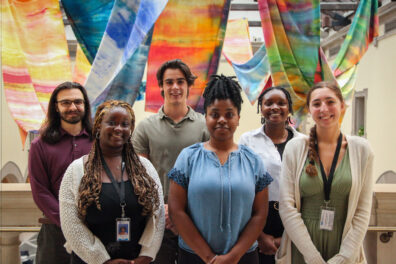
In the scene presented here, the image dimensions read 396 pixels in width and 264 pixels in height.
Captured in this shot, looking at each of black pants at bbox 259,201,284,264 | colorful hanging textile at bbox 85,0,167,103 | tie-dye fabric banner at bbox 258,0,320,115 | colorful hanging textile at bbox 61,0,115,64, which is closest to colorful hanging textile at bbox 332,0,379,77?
tie-dye fabric banner at bbox 258,0,320,115

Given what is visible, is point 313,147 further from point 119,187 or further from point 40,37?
point 40,37

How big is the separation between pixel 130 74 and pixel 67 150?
960 mm

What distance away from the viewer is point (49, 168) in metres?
1.99

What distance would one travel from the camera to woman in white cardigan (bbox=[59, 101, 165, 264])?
5.21 feet

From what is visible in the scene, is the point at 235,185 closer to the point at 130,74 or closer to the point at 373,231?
the point at 130,74

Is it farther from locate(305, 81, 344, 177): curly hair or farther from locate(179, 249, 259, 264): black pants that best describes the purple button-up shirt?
locate(305, 81, 344, 177): curly hair

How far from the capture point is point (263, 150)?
2.07 meters

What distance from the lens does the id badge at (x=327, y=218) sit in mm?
1755

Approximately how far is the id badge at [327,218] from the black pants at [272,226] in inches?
10.8

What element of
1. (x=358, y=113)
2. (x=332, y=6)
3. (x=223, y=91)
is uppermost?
(x=332, y=6)

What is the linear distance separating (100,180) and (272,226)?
91cm

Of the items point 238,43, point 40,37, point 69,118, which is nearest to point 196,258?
point 69,118

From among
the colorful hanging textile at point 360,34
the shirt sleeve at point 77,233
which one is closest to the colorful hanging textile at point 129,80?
the shirt sleeve at point 77,233

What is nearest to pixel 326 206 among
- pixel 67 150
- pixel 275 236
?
pixel 275 236
